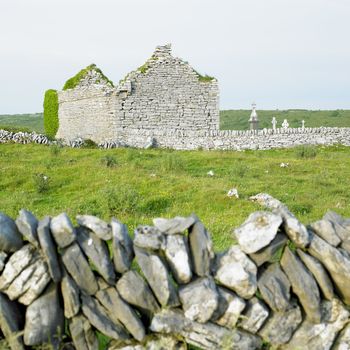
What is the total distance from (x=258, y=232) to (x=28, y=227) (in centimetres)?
223

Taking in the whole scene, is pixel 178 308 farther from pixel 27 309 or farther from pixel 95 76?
pixel 95 76

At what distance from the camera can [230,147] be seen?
25.8m

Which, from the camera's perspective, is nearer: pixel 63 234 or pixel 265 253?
pixel 63 234

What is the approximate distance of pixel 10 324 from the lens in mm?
4359

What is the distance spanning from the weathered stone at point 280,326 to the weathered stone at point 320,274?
33cm

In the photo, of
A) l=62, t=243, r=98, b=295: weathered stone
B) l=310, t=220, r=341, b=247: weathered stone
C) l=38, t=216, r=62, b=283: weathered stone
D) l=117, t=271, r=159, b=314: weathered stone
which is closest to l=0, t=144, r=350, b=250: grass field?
l=310, t=220, r=341, b=247: weathered stone

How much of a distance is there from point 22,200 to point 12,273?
774cm

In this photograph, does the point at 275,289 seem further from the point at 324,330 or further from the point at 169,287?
the point at 169,287

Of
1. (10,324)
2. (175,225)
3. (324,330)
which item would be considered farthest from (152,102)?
(10,324)

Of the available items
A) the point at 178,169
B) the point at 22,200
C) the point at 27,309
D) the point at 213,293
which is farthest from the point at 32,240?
the point at 178,169

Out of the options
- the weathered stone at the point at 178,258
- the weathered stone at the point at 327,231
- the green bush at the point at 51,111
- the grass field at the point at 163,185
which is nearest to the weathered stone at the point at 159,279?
the weathered stone at the point at 178,258

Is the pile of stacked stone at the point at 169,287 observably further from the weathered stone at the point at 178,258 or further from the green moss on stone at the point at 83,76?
the green moss on stone at the point at 83,76

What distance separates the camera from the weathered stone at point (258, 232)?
15.1ft

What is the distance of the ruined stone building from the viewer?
27078mm
